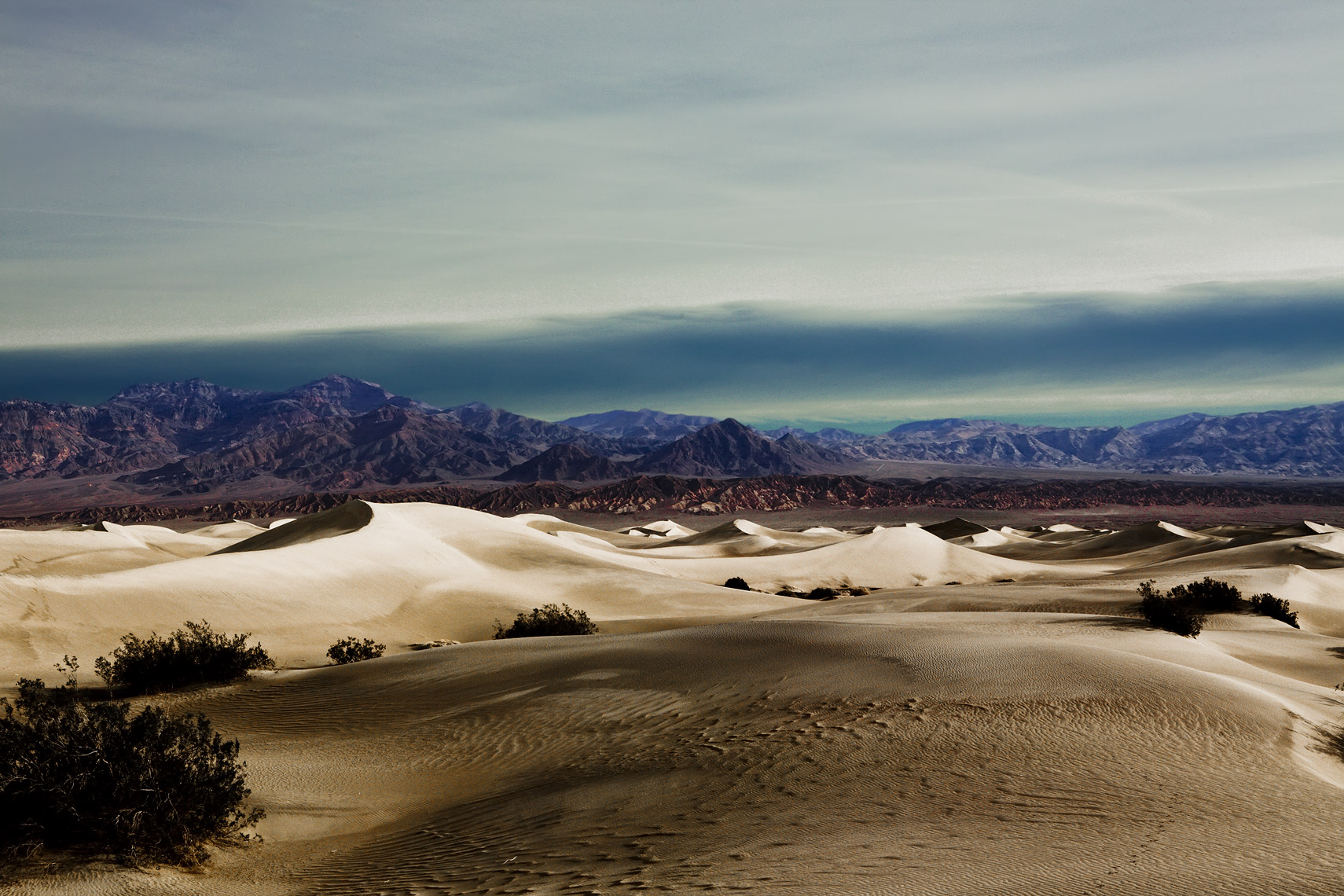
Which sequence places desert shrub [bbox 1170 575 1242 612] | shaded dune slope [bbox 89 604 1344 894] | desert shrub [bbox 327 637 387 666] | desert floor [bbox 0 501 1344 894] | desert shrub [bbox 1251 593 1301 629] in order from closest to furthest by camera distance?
shaded dune slope [bbox 89 604 1344 894] < desert floor [bbox 0 501 1344 894] < desert shrub [bbox 327 637 387 666] < desert shrub [bbox 1170 575 1242 612] < desert shrub [bbox 1251 593 1301 629]

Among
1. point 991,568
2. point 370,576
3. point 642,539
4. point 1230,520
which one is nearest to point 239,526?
point 642,539

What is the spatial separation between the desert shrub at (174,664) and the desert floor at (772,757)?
0.65 metres

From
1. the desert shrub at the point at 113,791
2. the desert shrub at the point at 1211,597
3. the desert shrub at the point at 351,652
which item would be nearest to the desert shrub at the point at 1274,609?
the desert shrub at the point at 1211,597

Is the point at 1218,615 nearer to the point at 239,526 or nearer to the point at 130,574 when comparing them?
the point at 130,574

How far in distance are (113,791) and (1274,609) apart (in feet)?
90.4

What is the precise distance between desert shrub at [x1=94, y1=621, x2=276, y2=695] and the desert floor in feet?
2.14

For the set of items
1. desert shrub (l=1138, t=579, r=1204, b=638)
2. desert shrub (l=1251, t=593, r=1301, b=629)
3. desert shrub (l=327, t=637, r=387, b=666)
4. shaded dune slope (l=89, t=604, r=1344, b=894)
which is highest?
shaded dune slope (l=89, t=604, r=1344, b=894)

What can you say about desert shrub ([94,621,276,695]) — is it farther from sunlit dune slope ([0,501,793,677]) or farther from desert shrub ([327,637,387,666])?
desert shrub ([327,637,387,666])

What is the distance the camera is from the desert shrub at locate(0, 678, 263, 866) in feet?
25.6

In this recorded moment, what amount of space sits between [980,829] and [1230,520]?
16027 centimetres

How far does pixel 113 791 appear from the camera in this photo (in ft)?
26.0

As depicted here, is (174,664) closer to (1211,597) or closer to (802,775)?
(802,775)

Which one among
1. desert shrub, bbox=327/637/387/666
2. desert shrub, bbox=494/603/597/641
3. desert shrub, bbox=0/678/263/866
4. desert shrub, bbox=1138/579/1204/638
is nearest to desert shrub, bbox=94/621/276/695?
desert shrub, bbox=327/637/387/666

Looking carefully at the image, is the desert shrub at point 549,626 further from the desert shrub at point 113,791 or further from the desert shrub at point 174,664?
the desert shrub at point 113,791
